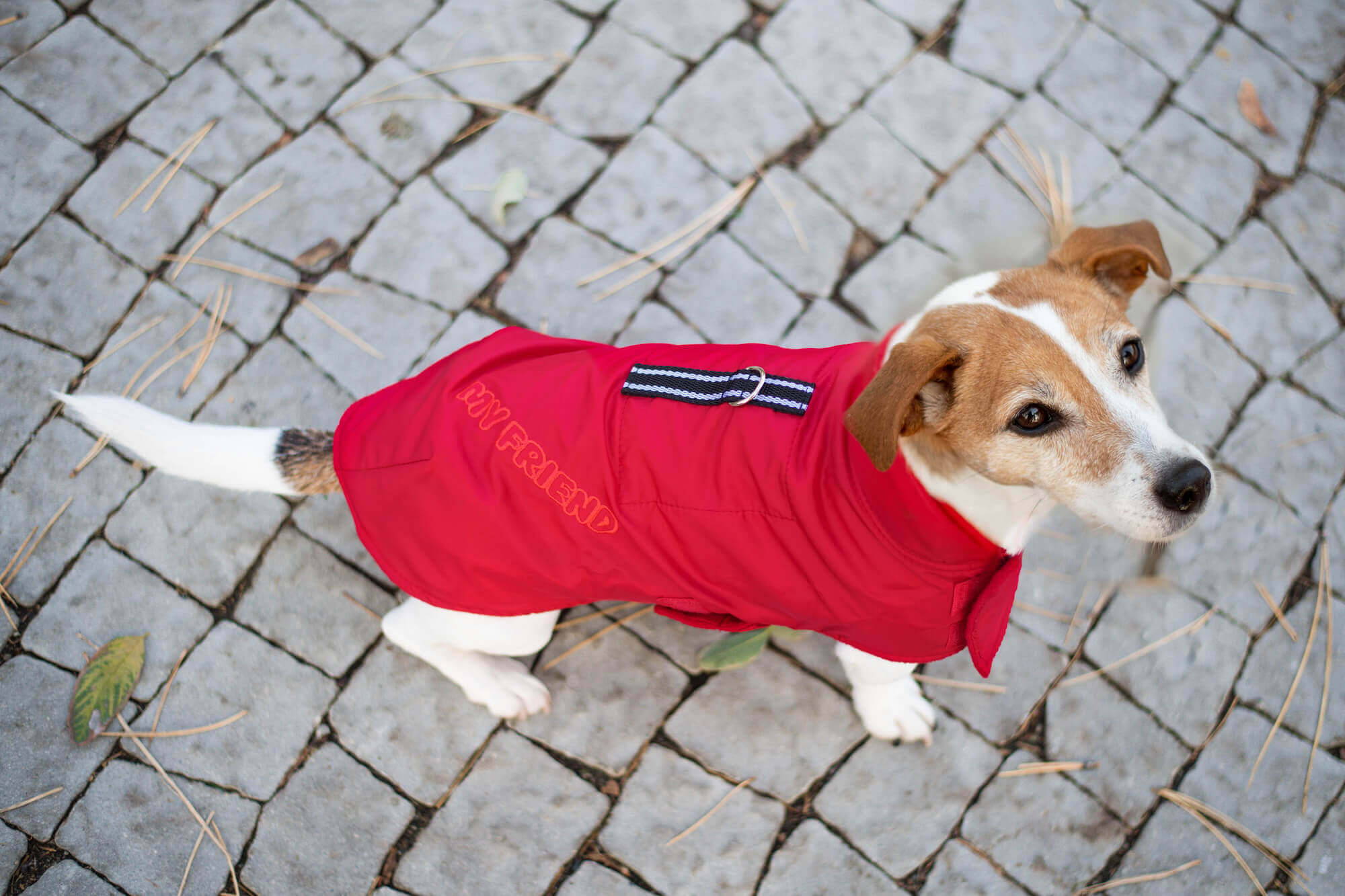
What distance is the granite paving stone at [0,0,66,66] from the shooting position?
12.0ft

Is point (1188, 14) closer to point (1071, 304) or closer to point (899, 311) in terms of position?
point (899, 311)

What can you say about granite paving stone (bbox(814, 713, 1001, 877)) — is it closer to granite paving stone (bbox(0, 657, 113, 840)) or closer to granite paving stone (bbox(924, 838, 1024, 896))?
granite paving stone (bbox(924, 838, 1024, 896))

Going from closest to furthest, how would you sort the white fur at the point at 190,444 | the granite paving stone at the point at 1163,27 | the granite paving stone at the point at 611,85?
the white fur at the point at 190,444 < the granite paving stone at the point at 611,85 < the granite paving stone at the point at 1163,27

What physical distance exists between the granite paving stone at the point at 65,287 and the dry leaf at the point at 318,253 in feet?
2.10

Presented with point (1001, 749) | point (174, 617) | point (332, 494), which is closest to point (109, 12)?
point (332, 494)

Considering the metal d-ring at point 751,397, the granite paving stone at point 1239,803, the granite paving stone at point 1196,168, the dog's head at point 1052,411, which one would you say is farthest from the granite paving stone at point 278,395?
the granite paving stone at point 1196,168

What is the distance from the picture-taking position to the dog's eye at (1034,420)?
6.61 feet

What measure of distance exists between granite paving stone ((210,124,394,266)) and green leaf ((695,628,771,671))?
2.29 metres

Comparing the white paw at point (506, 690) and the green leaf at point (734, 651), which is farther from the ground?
the green leaf at point (734, 651)

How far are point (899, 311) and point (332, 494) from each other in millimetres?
2452

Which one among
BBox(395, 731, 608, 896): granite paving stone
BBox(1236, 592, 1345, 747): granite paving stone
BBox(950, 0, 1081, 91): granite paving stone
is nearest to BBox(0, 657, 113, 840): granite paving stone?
BBox(395, 731, 608, 896): granite paving stone

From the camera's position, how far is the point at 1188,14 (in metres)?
3.89

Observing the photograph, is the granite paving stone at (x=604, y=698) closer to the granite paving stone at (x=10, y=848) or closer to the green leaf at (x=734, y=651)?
the green leaf at (x=734, y=651)

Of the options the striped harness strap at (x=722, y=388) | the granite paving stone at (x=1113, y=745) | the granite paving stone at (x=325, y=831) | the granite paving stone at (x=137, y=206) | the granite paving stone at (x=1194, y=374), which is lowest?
the granite paving stone at (x=325, y=831)
